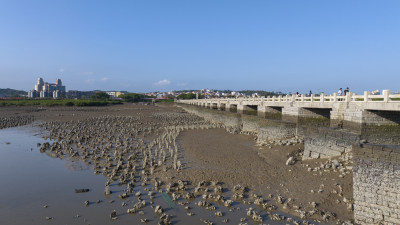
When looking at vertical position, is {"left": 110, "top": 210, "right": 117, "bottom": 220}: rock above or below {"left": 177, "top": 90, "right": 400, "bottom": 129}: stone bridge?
below

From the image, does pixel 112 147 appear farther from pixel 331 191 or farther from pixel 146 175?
pixel 331 191

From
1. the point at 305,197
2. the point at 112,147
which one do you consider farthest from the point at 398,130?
the point at 112,147

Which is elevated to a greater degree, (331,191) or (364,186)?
(364,186)

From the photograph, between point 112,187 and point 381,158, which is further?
point 112,187

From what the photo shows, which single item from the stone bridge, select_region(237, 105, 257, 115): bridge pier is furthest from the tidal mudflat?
select_region(237, 105, 257, 115): bridge pier

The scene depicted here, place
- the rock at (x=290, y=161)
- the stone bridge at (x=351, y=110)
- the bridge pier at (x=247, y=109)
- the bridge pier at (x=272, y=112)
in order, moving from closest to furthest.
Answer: the stone bridge at (x=351, y=110)
the rock at (x=290, y=161)
the bridge pier at (x=272, y=112)
the bridge pier at (x=247, y=109)

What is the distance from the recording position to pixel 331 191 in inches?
381

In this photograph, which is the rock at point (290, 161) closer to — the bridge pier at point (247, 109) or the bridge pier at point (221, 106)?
the bridge pier at point (247, 109)

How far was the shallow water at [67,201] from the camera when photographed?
8.45 metres

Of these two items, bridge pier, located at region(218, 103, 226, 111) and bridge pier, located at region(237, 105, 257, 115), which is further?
bridge pier, located at region(218, 103, 226, 111)

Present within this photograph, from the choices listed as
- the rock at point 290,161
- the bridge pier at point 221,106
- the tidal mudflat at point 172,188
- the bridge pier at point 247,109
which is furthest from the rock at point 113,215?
the bridge pier at point 221,106

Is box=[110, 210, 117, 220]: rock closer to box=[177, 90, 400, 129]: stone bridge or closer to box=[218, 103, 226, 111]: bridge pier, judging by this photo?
box=[177, 90, 400, 129]: stone bridge

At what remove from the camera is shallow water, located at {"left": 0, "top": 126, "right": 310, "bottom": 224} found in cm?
845

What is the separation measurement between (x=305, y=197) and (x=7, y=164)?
15.8 m
